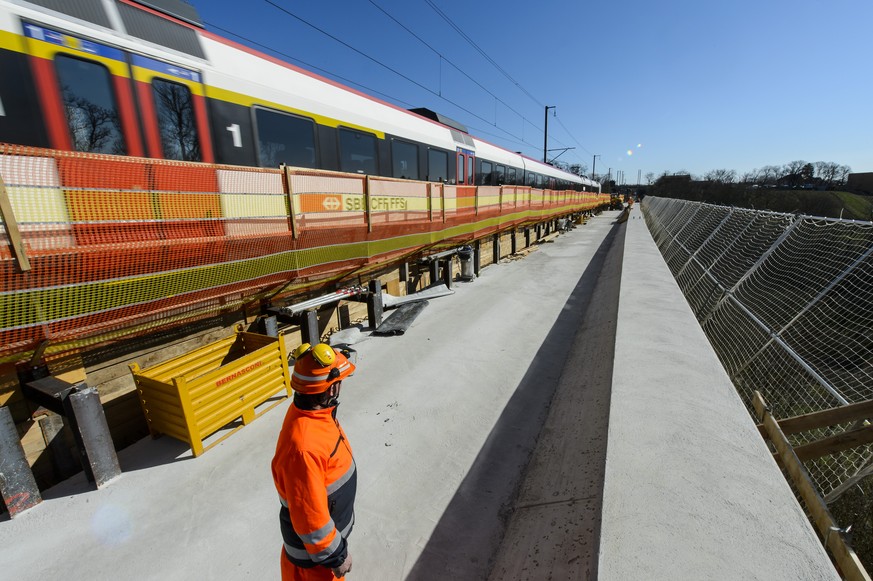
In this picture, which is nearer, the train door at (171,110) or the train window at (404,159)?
the train door at (171,110)

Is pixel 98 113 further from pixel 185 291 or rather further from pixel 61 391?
pixel 61 391

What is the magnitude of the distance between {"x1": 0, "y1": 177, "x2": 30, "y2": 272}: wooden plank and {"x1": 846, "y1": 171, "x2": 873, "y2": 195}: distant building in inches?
4267

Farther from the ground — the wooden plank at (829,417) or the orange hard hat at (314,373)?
the orange hard hat at (314,373)

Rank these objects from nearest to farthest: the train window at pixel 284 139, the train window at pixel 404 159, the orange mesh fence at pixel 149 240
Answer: the orange mesh fence at pixel 149 240, the train window at pixel 284 139, the train window at pixel 404 159

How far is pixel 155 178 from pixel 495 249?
12502 millimetres

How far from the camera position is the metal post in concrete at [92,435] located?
10.9ft

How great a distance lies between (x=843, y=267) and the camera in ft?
12.2

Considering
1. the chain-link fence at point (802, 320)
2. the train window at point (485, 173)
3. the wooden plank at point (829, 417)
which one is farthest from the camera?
the train window at point (485, 173)

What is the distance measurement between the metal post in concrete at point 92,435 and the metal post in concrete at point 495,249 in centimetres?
1296

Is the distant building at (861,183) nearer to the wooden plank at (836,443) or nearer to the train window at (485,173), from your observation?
the train window at (485,173)

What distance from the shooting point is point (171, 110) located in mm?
4562

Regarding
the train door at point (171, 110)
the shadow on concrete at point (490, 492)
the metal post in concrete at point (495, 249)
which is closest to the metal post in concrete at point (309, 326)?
the train door at point (171, 110)

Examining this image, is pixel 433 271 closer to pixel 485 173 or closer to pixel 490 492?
pixel 485 173

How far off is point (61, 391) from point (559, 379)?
561cm
